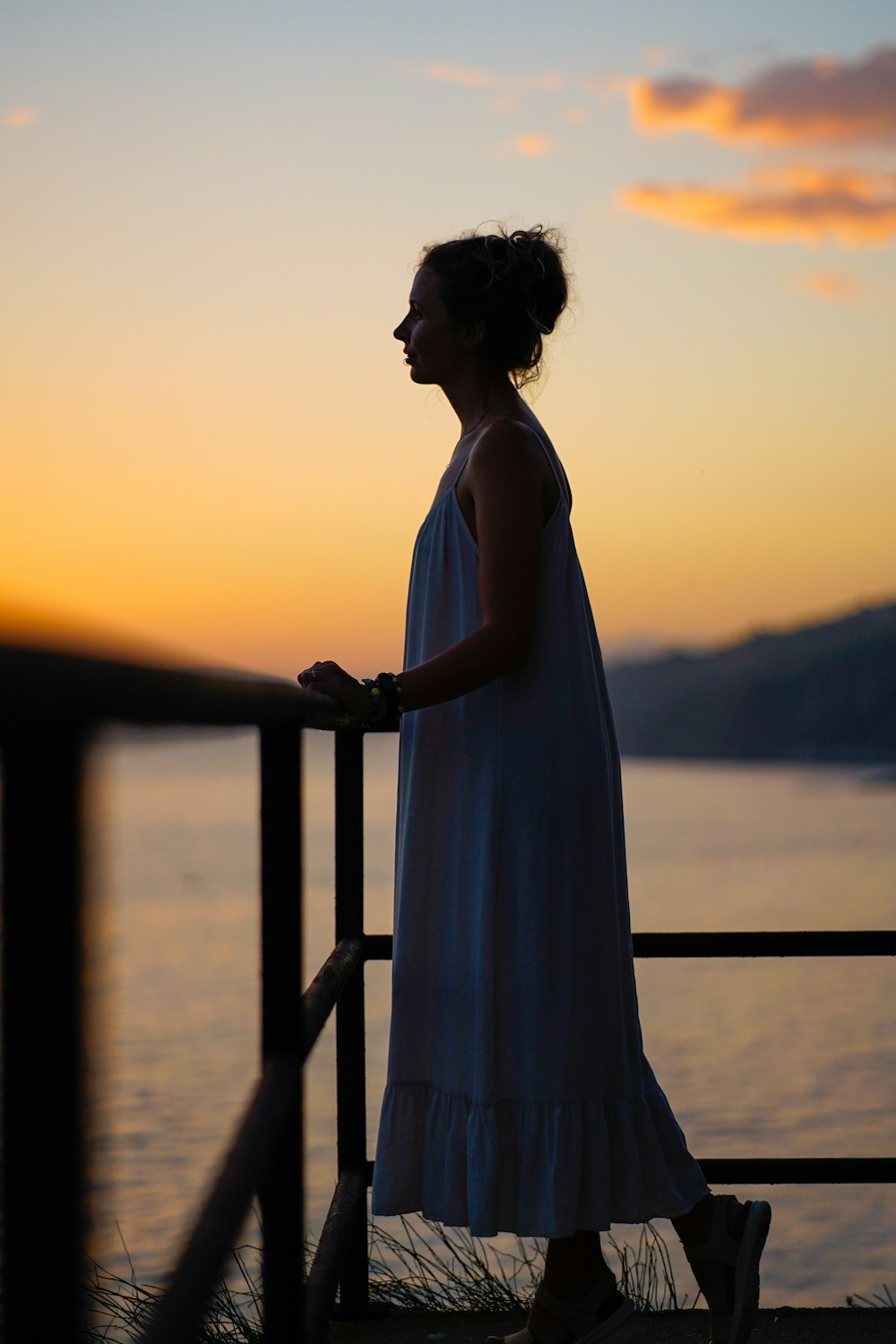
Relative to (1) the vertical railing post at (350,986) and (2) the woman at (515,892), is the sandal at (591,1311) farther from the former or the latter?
(1) the vertical railing post at (350,986)

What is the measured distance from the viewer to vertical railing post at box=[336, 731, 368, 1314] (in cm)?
248

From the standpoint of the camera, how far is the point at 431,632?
2.08 m

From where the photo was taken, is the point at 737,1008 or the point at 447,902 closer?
the point at 447,902

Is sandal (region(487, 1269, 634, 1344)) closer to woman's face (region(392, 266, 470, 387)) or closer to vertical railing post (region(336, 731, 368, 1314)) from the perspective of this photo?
vertical railing post (region(336, 731, 368, 1314))

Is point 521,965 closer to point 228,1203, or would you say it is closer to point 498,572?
point 498,572

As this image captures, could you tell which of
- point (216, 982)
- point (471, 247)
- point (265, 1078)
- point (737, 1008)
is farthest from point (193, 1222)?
point (216, 982)

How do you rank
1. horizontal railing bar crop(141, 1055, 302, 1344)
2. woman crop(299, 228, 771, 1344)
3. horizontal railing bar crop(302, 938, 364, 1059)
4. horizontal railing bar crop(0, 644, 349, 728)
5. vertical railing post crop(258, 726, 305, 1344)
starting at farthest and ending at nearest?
woman crop(299, 228, 771, 1344) → horizontal railing bar crop(302, 938, 364, 1059) → vertical railing post crop(258, 726, 305, 1344) → horizontal railing bar crop(141, 1055, 302, 1344) → horizontal railing bar crop(0, 644, 349, 728)

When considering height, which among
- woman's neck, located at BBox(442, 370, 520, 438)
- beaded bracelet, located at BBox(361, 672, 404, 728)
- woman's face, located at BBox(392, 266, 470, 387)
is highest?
woman's face, located at BBox(392, 266, 470, 387)

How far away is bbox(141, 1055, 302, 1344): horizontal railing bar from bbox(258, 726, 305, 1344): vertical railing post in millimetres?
27

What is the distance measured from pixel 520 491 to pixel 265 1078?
94 cm

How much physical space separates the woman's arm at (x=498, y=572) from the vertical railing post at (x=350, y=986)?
2.01 feet

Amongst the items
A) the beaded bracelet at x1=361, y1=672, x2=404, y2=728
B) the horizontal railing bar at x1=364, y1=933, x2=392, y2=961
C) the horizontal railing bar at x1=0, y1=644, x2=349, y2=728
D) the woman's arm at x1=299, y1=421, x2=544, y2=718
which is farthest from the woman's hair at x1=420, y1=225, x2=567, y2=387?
the horizontal railing bar at x1=0, y1=644, x2=349, y2=728

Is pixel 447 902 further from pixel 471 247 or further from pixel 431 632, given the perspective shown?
pixel 471 247

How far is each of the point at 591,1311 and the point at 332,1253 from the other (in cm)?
39
